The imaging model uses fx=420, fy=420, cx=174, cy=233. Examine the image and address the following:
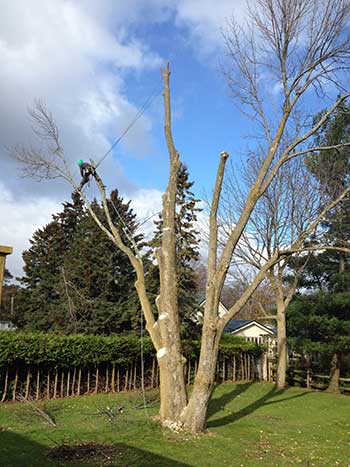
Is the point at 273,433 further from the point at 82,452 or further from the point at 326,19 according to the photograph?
the point at 326,19

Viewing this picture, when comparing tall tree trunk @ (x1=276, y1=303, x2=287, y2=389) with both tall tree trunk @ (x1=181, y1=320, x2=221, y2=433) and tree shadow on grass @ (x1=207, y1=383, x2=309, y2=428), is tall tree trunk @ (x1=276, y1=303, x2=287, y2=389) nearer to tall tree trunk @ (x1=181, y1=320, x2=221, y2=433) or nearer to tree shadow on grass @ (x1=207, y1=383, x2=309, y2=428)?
tree shadow on grass @ (x1=207, y1=383, x2=309, y2=428)

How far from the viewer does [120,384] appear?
14.0m

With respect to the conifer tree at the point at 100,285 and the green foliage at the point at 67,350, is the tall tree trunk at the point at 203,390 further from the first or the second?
the conifer tree at the point at 100,285

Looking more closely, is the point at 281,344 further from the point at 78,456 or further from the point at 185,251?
the point at 78,456

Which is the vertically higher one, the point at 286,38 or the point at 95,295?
the point at 286,38

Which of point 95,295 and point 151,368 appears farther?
point 95,295

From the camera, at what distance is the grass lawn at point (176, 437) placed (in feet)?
18.7

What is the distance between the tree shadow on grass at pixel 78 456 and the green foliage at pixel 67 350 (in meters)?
5.26

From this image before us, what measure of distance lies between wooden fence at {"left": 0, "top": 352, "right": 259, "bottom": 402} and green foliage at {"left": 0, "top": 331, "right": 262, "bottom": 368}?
0.25 meters

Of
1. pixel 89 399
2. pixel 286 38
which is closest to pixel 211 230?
pixel 286 38

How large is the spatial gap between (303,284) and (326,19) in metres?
12.0

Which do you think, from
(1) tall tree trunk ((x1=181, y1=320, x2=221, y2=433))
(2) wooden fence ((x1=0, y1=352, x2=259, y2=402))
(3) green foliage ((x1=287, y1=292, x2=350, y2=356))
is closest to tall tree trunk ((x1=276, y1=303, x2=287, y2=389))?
(3) green foliage ((x1=287, y1=292, x2=350, y2=356))

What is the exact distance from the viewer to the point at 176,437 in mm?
6773

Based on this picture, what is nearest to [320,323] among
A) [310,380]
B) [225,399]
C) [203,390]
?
[310,380]
